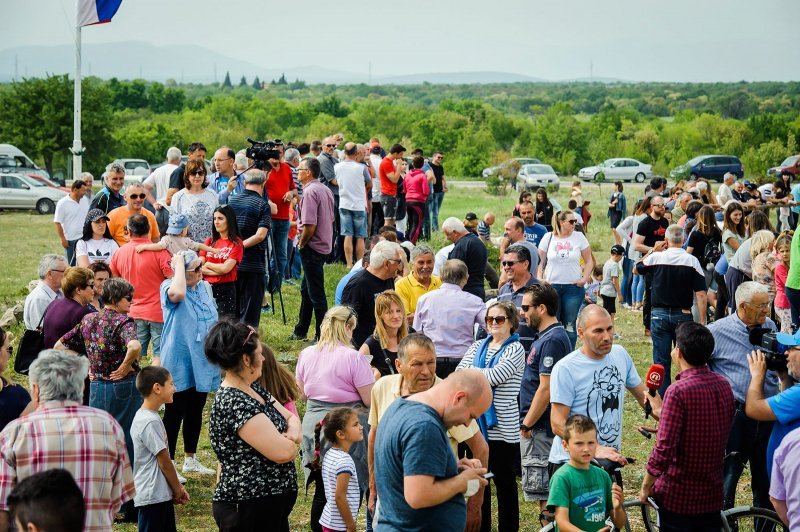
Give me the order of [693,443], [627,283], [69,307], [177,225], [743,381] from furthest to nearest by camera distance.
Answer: [627,283], [177,225], [69,307], [743,381], [693,443]

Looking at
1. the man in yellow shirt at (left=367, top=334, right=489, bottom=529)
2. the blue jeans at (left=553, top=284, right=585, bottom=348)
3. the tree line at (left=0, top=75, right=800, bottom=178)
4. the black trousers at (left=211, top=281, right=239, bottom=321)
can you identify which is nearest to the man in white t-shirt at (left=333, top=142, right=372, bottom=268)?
the blue jeans at (left=553, top=284, right=585, bottom=348)

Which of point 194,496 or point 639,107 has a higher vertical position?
point 639,107

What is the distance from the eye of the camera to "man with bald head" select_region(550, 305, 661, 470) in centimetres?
554

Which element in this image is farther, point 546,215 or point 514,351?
point 546,215

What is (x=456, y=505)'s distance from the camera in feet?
13.5

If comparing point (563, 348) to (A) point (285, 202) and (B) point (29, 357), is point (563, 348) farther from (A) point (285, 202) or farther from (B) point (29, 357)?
(A) point (285, 202)

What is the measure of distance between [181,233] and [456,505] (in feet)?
17.8

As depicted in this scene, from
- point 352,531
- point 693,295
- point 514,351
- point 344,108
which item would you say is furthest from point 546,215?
point 344,108

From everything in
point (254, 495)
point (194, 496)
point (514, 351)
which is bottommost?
point (194, 496)

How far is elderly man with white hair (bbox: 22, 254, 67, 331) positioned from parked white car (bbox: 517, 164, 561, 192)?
33.0 meters

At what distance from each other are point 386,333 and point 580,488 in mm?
2255

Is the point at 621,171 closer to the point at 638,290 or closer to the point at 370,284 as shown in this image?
the point at 638,290

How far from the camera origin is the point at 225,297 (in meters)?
9.33

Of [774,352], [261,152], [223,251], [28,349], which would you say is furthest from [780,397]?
[261,152]
